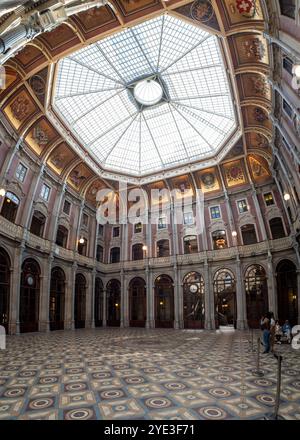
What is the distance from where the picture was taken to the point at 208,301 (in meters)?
27.0

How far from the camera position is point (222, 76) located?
21219mm

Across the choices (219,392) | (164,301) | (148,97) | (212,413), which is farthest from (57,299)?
(212,413)

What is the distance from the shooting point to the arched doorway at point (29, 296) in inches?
826

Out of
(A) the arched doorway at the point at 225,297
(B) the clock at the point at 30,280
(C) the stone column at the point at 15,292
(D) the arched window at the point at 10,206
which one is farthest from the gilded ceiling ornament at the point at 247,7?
(B) the clock at the point at 30,280

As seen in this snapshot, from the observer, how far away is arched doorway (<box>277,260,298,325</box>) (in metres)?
22.7

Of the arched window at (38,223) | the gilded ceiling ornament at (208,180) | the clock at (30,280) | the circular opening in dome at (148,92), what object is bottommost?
the clock at (30,280)

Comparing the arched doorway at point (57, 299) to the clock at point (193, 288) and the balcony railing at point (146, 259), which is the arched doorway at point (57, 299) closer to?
the balcony railing at point (146, 259)

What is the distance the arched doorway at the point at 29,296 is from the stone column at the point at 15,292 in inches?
45.3

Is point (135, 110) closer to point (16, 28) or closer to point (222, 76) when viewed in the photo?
point (222, 76)

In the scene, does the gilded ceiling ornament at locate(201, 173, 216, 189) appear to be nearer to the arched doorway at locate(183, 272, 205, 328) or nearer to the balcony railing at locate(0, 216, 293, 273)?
the balcony railing at locate(0, 216, 293, 273)

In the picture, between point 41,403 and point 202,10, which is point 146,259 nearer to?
point 202,10

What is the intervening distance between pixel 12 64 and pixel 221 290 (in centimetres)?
2465
